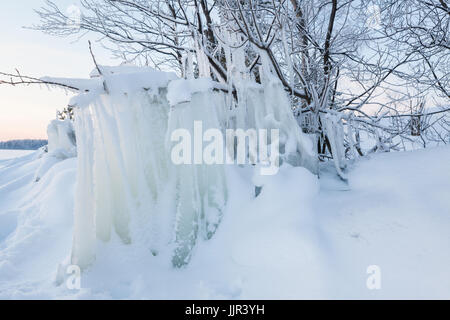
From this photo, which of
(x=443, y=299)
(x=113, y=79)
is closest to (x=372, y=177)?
(x=443, y=299)

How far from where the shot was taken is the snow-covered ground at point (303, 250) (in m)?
1.58

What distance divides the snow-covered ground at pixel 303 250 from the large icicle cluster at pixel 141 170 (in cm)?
14

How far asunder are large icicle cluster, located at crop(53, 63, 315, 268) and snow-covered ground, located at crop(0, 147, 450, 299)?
143 mm

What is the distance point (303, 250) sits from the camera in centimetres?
174

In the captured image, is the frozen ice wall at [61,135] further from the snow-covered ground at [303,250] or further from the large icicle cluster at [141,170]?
the large icicle cluster at [141,170]

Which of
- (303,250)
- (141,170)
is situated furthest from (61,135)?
(303,250)

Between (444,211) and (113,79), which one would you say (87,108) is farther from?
(444,211)

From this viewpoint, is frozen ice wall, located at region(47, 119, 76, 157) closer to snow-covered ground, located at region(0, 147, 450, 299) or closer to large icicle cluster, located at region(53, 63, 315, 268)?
snow-covered ground, located at region(0, 147, 450, 299)

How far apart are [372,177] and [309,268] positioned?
1308 millimetres

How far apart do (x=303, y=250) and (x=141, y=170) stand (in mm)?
1559

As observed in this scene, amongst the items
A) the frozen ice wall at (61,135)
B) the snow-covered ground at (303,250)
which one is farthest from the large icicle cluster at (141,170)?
the frozen ice wall at (61,135)

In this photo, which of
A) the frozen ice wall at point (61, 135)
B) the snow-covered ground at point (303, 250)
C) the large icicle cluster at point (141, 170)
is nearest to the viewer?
the snow-covered ground at point (303, 250)

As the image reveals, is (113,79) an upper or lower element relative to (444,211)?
upper

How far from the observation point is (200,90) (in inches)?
89.5
